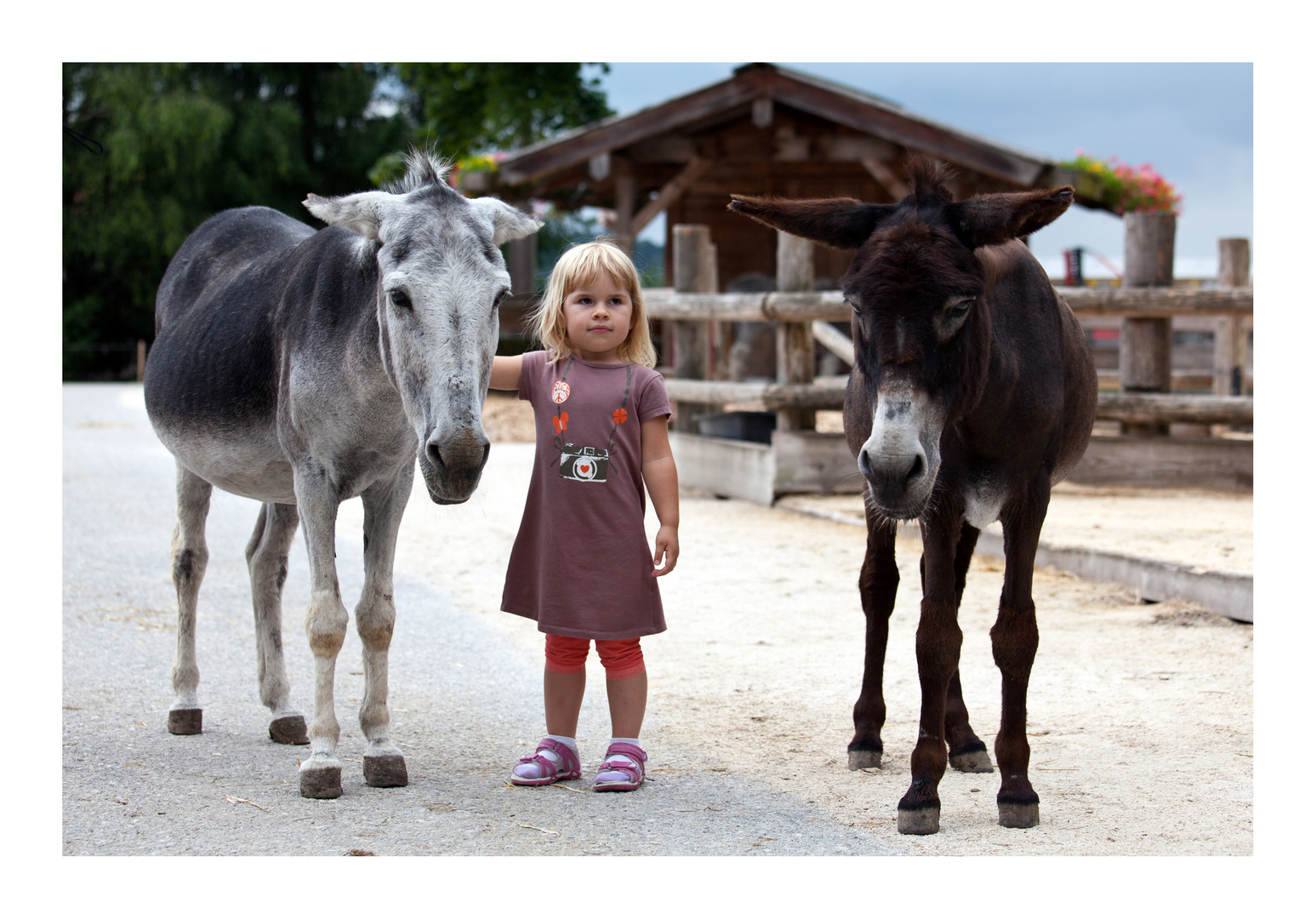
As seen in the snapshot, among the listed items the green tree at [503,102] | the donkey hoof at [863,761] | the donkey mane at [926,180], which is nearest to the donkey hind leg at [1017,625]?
the donkey hoof at [863,761]

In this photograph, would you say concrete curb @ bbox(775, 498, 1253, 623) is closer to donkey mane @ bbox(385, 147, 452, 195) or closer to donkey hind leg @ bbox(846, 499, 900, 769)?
donkey hind leg @ bbox(846, 499, 900, 769)

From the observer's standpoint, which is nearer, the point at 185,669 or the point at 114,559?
the point at 185,669

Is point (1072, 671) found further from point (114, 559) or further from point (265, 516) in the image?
point (114, 559)

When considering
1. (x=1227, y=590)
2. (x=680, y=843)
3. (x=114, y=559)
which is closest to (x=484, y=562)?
(x=114, y=559)

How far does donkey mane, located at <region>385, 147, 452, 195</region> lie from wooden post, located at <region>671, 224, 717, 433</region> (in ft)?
24.1

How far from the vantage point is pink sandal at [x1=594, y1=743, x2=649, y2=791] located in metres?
3.78

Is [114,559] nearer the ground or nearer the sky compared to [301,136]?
nearer the ground

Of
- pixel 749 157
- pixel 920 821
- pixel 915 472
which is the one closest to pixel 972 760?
pixel 920 821

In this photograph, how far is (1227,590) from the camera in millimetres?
6184

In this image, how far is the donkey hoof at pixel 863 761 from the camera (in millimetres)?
4062

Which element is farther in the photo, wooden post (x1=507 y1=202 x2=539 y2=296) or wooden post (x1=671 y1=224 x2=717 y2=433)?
wooden post (x1=507 y1=202 x2=539 y2=296)

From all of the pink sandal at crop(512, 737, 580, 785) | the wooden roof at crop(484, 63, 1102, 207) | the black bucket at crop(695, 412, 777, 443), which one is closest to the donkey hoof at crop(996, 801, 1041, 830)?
the pink sandal at crop(512, 737, 580, 785)

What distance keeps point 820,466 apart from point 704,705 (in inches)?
224

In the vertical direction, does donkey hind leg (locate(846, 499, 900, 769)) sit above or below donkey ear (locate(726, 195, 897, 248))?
below
